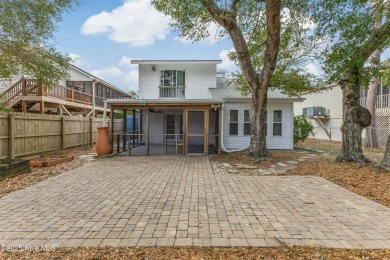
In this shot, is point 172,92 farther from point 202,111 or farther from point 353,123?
point 353,123

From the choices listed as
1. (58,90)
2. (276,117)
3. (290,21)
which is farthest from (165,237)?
(58,90)

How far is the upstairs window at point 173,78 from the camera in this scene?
15.5 metres

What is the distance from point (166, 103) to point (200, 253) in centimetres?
863

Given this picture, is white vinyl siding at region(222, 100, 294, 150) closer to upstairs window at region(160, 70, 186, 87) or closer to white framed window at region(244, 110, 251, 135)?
white framed window at region(244, 110, 251, 135)

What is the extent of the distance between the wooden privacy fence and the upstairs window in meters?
5.70

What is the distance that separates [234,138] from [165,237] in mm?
10658

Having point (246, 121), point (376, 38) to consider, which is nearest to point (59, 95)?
point (246, 121)

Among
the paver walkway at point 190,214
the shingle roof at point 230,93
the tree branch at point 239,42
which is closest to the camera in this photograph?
the paver walkway at point 190,214

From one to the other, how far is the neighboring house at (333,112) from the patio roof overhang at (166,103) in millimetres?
10383

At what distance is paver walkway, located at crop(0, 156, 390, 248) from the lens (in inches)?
126

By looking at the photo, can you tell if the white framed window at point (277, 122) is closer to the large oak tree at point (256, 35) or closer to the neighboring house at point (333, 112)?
the large oak tree at point (256, 35)

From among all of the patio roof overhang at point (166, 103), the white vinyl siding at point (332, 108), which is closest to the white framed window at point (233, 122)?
the patio roof overhang at point (166, 103)

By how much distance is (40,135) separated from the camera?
10.7 meters

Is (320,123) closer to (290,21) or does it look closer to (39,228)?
(290,21)
